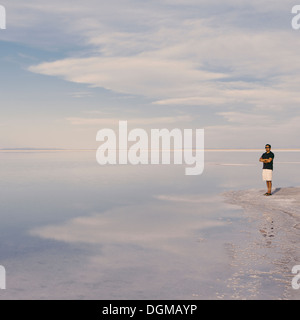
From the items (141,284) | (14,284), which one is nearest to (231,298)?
(141,284)

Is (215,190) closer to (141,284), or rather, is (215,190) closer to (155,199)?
(155,199)

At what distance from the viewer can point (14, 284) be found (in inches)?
257

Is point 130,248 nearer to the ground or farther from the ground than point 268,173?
nearer to the ground

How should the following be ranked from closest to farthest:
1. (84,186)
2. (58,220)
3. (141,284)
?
(141,284) → (58,220) → (84,186)

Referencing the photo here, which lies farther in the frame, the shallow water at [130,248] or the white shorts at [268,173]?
the white shorts at [268,173]

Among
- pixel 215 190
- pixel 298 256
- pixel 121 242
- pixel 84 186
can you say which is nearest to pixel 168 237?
pixel 121 242

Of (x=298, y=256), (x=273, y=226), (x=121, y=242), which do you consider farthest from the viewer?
(x=273, y=226)

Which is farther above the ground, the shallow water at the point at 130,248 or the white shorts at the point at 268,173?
the white shorts at the point at 268,173

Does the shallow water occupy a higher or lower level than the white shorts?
lower

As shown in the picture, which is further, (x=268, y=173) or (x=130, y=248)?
(x=268, y=173)

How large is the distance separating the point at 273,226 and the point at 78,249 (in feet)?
19.6

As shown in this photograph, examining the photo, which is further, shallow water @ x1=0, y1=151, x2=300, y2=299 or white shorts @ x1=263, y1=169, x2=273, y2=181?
white shorts @ x1=263, y1=169, x2=273, y2=181
